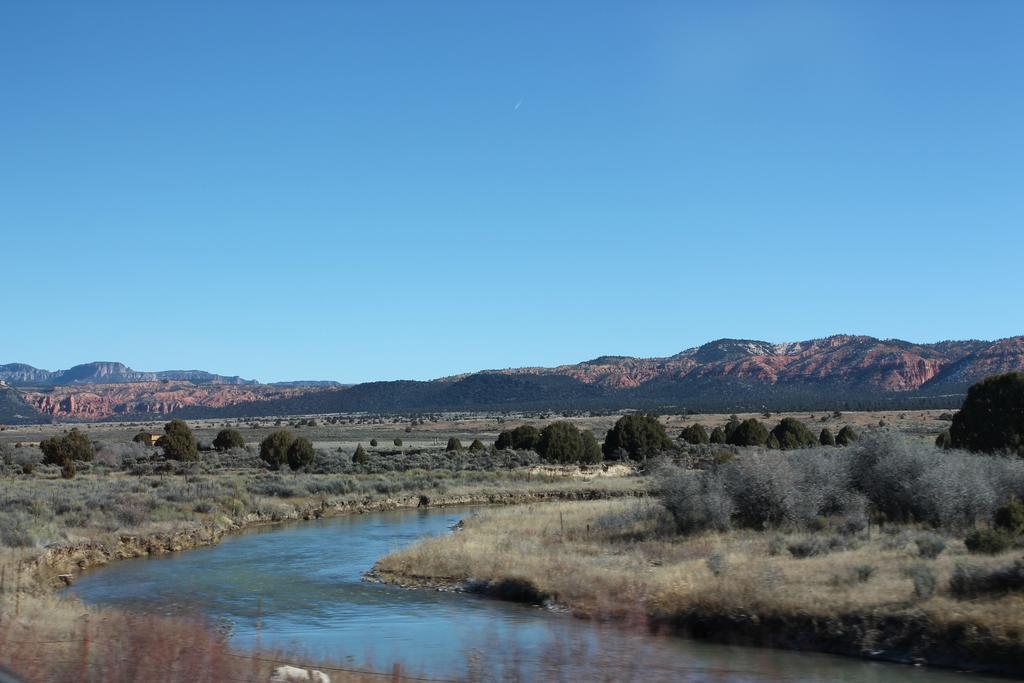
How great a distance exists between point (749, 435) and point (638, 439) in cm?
706

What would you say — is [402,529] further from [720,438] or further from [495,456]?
Answer: [720,438]

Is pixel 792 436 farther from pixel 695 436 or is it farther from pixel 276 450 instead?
pixel 276 450

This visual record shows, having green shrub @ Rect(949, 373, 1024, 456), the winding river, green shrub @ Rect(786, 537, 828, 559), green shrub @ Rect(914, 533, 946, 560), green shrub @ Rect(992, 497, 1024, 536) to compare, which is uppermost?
green shrub @ Rect(949, 373, 1024, 456)

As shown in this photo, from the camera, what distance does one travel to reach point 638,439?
6197 centimetres

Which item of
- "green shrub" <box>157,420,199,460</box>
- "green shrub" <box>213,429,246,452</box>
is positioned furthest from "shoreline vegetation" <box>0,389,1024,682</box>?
"green shrub" <box>213,429,246,452</box>

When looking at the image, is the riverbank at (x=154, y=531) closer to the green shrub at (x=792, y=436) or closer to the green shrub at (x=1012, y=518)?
the green shrub at (x=792, y=436)

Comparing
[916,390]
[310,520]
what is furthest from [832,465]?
[916,390]

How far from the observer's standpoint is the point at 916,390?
186m

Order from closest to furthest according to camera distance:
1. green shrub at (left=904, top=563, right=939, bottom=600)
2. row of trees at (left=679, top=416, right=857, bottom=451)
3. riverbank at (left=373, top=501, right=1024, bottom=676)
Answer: riverbank at (left=373, top=501, right=1024, bottom=676) < green shrub at (left=904, top=563, right=939, bottom=600) < row of trees at (left=679, top=416, right=857, bottom=451)

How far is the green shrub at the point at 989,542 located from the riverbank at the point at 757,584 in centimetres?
26

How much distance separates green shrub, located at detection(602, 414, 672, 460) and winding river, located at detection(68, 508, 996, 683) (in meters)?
30.3

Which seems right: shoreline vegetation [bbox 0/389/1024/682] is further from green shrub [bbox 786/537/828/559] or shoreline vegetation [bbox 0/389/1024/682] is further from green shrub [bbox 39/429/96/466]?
green shrub [bbox 39/429/96/466]

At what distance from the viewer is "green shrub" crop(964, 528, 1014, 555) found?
65.3 feet

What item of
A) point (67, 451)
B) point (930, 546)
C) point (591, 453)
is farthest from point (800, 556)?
point (67, 451)
